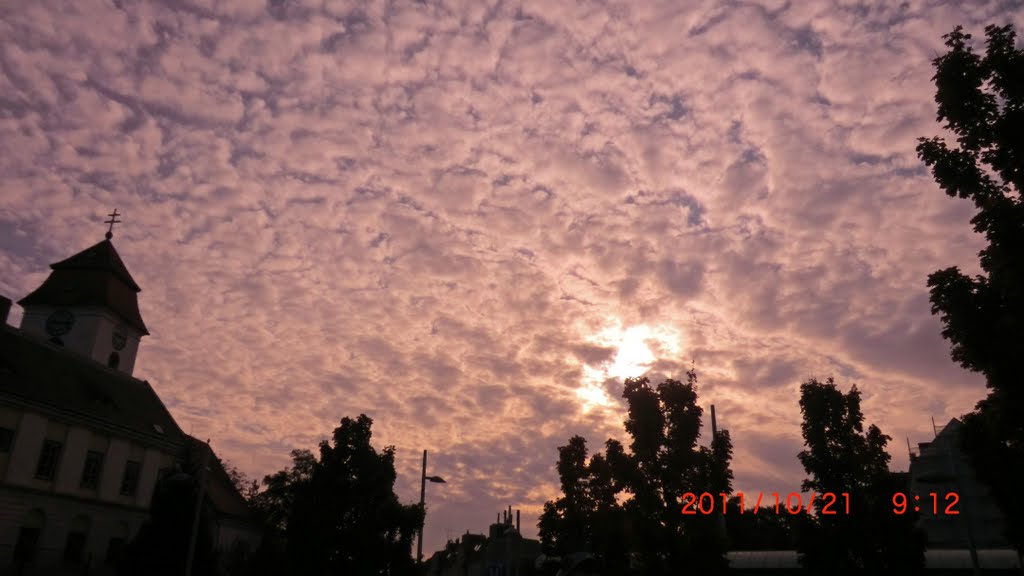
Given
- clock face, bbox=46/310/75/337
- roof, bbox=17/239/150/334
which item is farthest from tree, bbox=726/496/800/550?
clock face, bbox=46/310/75/337

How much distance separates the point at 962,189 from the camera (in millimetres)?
14289

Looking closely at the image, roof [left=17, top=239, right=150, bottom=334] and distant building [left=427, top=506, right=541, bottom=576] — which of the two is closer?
roof [left=17, top=239, right=150, bottom=334]

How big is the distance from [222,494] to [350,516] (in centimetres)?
2714

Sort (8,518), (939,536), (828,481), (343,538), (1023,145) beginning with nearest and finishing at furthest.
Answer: (1023,145), (828,481), (343,538), (8,518), (939,536)

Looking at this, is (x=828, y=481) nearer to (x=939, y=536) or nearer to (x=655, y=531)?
(x=655, y=531)

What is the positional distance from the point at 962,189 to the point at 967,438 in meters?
4.85

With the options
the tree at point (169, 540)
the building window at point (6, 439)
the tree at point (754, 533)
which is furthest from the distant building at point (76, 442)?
the tree at point (754, 533)

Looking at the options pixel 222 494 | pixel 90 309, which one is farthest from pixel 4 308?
pixel 222 494

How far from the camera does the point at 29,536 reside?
3528cm

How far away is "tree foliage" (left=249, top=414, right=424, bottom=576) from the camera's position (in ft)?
101

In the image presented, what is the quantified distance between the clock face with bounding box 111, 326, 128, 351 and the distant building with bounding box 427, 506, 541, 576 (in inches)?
2049

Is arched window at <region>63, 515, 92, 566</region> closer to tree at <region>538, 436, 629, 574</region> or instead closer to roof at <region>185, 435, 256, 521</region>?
roof at <region>185, 435, 256, 521</region>

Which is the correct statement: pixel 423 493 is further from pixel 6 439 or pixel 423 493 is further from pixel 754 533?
pixel 754 533

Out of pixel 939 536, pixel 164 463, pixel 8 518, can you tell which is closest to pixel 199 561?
pixel 8 518
